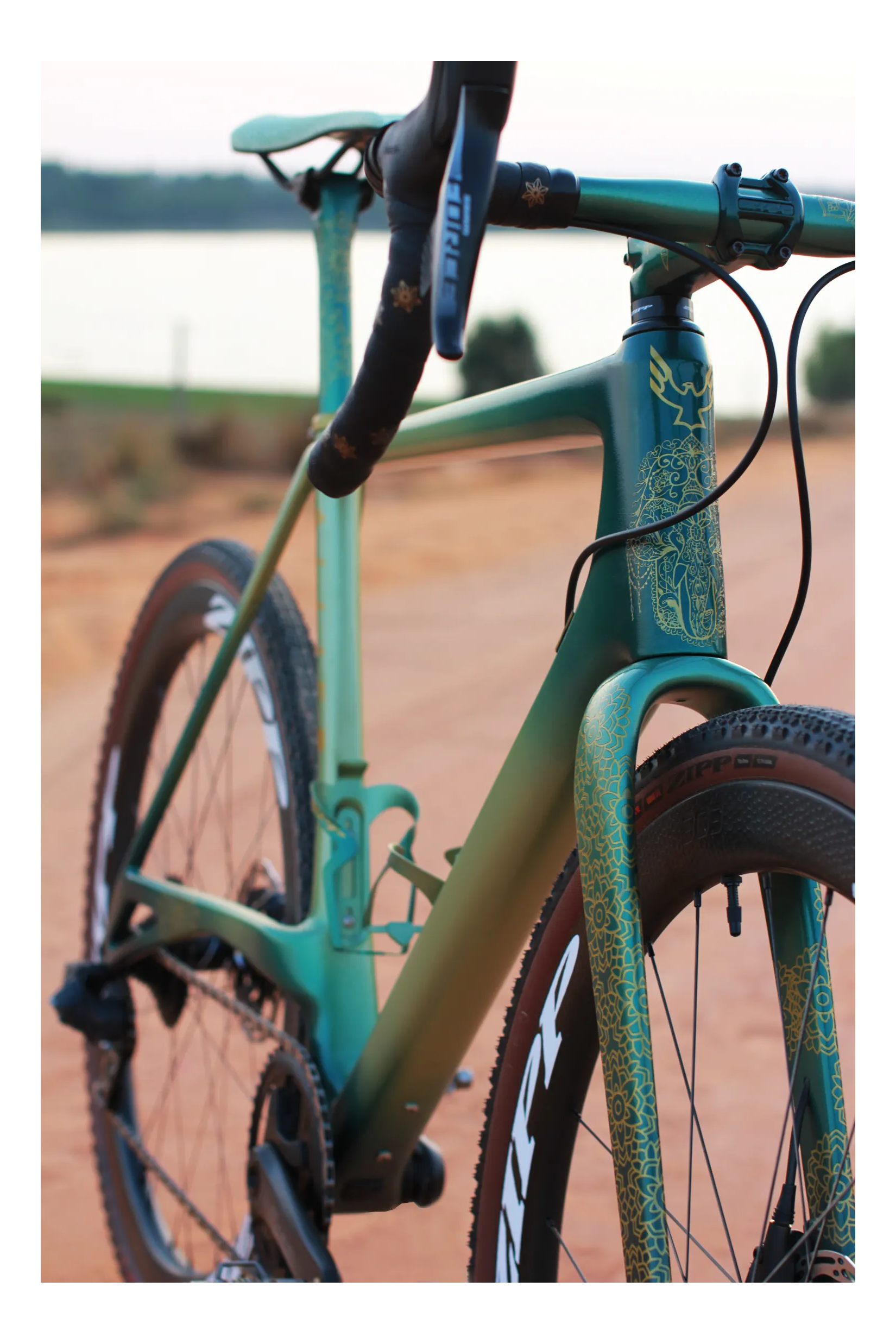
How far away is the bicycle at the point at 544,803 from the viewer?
0.76m

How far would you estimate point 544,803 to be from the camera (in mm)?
982

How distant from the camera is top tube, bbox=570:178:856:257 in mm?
788

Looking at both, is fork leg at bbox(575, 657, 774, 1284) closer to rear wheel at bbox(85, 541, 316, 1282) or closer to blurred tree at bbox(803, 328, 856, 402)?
rear wheel at bbox(85, 541, 316, 1282)

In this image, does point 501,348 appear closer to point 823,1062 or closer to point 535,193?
point 535,193

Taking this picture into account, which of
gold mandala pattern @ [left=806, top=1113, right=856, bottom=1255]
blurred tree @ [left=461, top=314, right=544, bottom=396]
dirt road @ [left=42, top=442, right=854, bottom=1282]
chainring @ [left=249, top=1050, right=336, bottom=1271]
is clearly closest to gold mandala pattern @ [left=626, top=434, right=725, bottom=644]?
gold mandala pattern @ [left=806, top=1113, right=856, bottom=1255]

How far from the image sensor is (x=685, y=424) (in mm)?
875

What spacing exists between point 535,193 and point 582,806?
0.41 meters

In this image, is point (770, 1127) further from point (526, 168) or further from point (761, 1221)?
point (526, 168)

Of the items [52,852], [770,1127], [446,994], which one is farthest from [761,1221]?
[52,852]

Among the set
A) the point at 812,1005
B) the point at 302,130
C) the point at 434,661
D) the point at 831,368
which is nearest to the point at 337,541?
the point at 302,130

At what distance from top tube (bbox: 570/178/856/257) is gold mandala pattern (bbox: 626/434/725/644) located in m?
0.15

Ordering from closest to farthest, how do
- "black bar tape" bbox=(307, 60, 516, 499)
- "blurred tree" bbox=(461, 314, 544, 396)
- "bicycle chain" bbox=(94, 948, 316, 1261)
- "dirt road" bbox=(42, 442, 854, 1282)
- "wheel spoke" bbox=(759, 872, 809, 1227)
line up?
"black bar tape" bbox=(307, 60, 516, 499) < "wheel spoke" bbox=(759, 872, 809, 1227) < "bicycle chain" bbox=(94, 948, 316, 1261) < "dirt road" bbox=(42, 442, 854, 1282) < "blurred tree" bbox=(461, 314, 544, 396)

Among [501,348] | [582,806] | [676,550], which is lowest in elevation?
[582,806]
